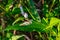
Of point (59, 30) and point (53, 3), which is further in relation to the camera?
point (53, 3)

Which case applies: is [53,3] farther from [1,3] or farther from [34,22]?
[1,3]

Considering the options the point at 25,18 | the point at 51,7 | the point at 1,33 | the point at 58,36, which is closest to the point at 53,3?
the point at 51,7

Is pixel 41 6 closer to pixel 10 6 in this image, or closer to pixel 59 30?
pixel 10 6

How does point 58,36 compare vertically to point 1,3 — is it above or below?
below

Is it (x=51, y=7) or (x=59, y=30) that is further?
(x=51, y=7)

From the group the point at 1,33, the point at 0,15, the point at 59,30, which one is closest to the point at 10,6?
the point at 0,15

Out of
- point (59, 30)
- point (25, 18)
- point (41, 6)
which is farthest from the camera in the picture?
point (41, 6)

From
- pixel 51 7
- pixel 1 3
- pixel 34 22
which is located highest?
pixel 1 3

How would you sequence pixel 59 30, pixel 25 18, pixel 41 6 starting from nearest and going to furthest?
pixel 59 30, pixel 25 18, pixel 41 6

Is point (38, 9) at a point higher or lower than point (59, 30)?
higher
